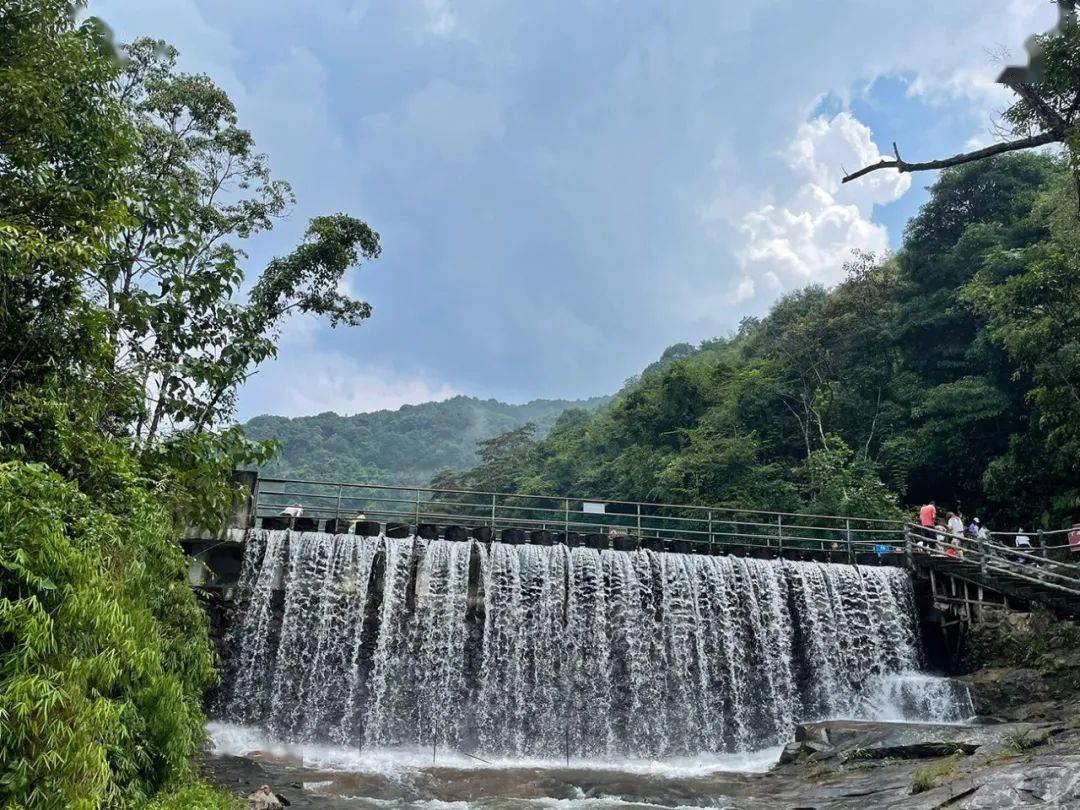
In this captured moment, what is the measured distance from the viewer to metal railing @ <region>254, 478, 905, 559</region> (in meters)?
14.2

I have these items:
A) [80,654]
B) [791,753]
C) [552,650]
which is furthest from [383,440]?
[80,654]

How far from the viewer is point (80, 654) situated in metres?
4.89

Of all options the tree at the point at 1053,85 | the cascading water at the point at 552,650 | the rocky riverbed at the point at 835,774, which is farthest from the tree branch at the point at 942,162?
the cascading water at the point at 552,650

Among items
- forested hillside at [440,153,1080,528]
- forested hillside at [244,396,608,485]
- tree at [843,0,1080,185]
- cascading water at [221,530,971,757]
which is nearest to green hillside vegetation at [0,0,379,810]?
cascading water at [221,530,971,757]

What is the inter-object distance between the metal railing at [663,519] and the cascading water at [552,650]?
2.95ft

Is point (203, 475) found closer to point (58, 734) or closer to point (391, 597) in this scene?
point (58, 734)

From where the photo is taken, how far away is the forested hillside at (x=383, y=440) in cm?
8238

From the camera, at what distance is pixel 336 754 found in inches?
470

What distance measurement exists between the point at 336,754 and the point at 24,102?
9779mm

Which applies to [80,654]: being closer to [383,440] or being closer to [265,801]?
[265,801]

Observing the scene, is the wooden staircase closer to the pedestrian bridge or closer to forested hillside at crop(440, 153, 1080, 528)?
the pedestrian bridge

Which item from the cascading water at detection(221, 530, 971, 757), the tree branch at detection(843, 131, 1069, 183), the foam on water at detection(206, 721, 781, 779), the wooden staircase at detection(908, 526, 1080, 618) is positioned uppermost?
the tree branch at detection(843, 131, 1069, 183)

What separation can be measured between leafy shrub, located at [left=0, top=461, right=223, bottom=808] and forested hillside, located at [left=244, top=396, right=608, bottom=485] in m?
65.8

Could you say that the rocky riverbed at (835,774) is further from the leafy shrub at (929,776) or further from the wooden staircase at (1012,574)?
the wooden staircase at (1012,574)
